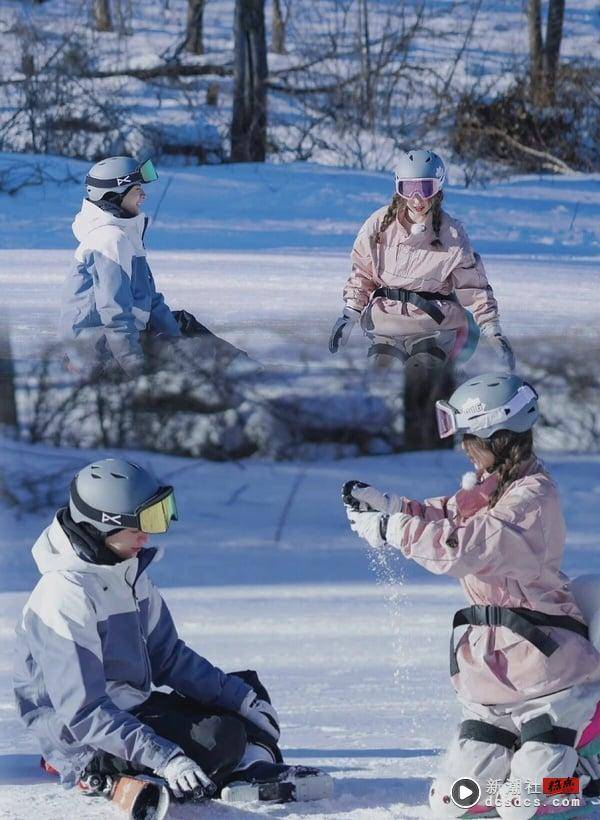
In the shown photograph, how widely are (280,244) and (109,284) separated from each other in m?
2.33

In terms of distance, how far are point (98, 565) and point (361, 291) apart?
1.44 meters

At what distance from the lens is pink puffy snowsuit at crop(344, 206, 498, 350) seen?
3.60 m

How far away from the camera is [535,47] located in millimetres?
7438

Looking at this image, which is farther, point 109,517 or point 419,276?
point 419,276

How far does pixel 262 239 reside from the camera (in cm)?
587

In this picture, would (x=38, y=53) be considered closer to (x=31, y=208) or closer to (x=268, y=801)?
(x=31, y=208)

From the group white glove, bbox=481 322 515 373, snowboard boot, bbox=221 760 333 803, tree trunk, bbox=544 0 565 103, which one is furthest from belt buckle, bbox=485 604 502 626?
tree trunk, bbox=544 0 565 103

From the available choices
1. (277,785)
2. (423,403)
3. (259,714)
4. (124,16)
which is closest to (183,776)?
(277,785)

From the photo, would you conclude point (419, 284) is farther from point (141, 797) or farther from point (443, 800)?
point (141, 797)

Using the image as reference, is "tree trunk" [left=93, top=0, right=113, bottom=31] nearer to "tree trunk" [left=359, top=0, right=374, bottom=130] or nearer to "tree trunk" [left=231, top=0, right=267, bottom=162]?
"tree trunk" [left=231, top=0, right=267, bottom=162]

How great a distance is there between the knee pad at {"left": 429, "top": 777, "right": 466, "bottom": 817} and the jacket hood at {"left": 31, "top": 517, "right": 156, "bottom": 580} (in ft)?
2.24

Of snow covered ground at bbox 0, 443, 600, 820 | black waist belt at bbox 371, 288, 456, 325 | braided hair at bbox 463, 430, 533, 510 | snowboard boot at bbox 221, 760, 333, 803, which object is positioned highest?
braided hair at bbox 463, 430, 533, 510

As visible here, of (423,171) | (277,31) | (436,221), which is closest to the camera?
(423,171)

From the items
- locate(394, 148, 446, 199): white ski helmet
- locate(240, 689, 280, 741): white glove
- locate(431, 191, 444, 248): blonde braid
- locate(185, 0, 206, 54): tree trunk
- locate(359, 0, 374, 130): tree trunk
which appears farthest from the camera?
locate(185, 0, 206, 54): tree trunk
